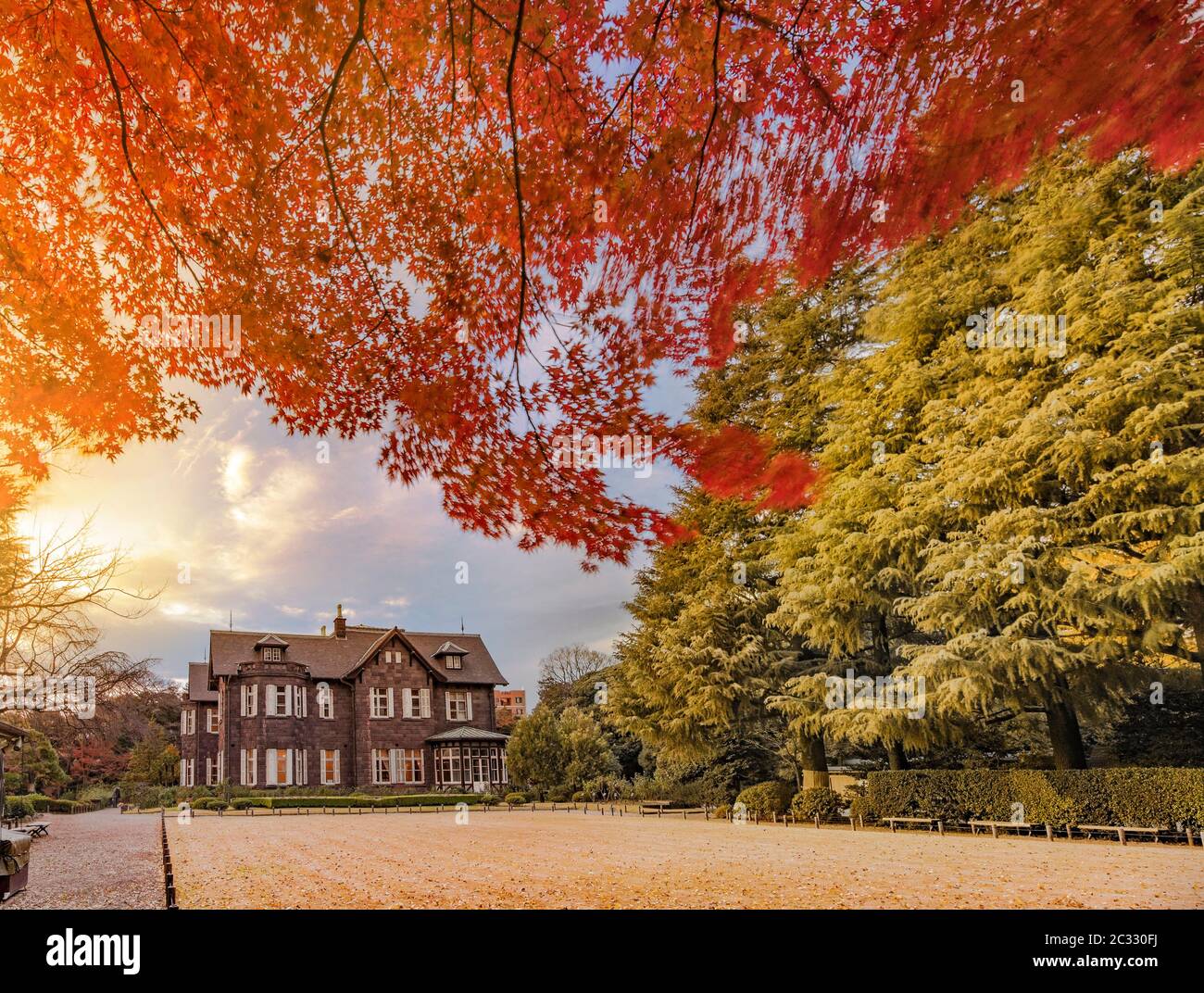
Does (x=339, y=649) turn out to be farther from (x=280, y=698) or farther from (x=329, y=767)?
(x=329, y=767)

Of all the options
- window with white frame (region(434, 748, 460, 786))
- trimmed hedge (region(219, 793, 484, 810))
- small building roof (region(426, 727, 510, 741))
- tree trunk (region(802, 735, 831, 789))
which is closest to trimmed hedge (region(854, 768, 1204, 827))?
tree trunk (region(802, 735, 831, 789))

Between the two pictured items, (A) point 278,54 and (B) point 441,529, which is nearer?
(A) point 278,54

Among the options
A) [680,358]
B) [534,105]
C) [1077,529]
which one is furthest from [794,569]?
[534,105]

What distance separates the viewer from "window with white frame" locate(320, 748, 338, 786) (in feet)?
50.9

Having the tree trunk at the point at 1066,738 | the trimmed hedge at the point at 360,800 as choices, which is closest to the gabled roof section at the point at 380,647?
the trimmed hedge at the point at 360,800

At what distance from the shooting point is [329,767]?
1614 cm

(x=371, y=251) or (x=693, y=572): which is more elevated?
(x=371, y=251)

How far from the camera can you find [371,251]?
432 centimetres

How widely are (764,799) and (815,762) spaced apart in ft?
4.28

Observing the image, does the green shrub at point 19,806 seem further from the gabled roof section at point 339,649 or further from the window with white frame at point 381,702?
the gabled roof section at point 339,649
